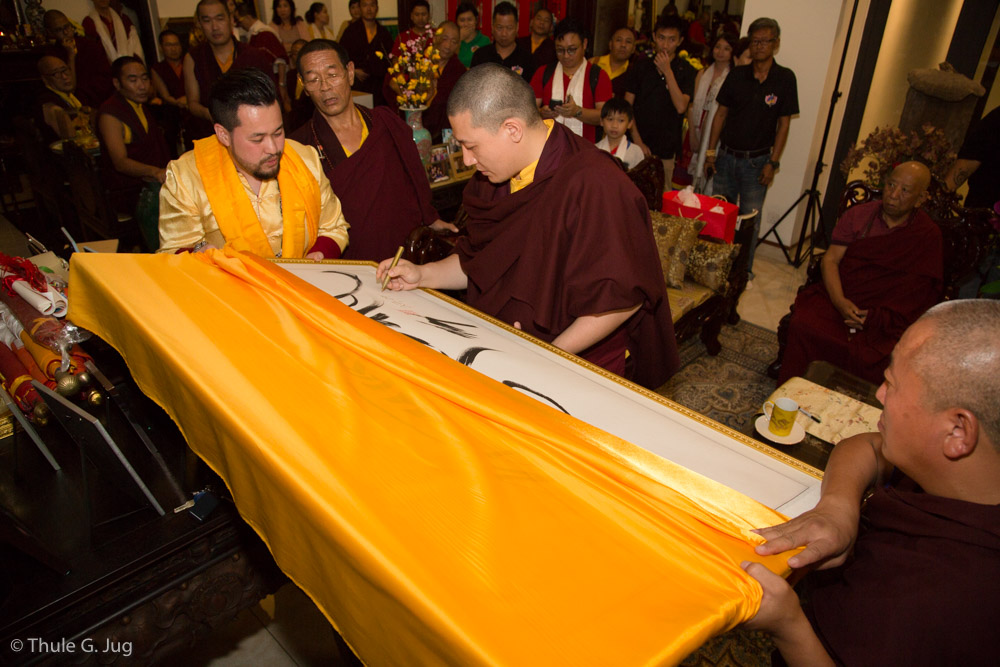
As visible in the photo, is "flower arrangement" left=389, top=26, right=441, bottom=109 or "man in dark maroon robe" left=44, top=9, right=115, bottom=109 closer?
"flower arrangement" left=389, top=26, right=441, bottom=109

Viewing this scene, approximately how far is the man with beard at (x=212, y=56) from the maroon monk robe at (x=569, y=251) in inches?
135

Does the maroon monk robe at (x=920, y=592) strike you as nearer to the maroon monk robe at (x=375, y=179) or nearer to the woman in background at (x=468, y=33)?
the maroon monk robe at (x=375, y=179)

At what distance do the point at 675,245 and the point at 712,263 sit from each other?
231 mm

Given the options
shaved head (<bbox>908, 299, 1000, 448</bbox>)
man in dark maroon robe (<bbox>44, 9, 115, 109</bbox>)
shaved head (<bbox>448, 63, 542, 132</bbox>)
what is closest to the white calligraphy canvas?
shaved head (<bbox>908, 299, 1000, 448</bbox>)

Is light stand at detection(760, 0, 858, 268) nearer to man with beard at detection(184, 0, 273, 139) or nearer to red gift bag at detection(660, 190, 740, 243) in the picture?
red gift bag at detection(660, 190, 740, 243)

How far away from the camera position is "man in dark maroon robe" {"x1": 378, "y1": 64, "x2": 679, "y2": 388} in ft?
5.32

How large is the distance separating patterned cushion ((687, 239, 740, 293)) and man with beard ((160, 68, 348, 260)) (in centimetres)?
190

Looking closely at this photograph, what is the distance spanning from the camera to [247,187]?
2.10m

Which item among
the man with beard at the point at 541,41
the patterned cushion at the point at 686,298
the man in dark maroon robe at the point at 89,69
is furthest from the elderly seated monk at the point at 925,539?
the man in dark maroon robe at the point at 89,69

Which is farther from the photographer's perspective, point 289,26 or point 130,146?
point 289,26

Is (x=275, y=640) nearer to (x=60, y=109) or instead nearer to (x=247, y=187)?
(x=247, y=187)

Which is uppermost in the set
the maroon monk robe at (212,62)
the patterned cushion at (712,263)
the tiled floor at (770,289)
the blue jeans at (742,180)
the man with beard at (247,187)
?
the maroon monk robe at (212,62)

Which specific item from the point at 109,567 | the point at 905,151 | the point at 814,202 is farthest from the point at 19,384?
the point at 814,202

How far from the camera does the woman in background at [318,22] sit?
734 centimetres
